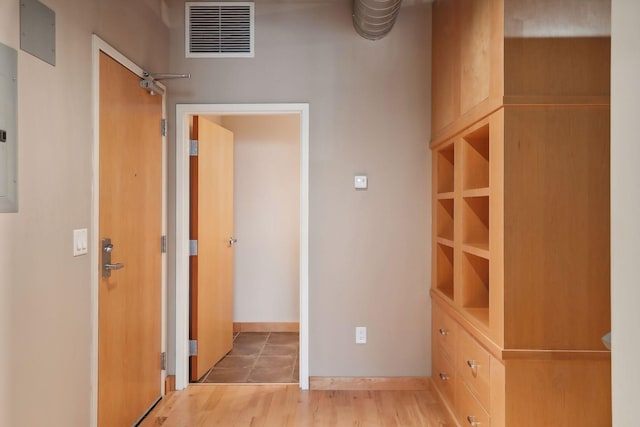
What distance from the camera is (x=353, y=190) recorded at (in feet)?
10.1

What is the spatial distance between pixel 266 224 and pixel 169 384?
6.06 ft

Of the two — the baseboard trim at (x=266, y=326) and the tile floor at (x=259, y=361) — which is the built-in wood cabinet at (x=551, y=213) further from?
the baseboard trim at (x=266, y=326)

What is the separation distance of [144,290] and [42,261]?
99 centimetres

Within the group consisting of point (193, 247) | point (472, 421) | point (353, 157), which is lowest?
point (472, 421)

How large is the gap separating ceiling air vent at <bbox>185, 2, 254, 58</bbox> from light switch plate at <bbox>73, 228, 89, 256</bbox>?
5.21ft

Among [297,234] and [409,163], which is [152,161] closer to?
[409,163]

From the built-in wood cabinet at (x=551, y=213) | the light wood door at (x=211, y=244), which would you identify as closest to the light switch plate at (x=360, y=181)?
the light wood door at (x=211, y=244)

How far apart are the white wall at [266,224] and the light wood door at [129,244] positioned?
5.21ft

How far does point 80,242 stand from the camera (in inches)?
78.2

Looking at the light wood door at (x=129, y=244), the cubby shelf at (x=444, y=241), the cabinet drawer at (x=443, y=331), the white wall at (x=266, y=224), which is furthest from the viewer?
the white wall at (x=266, y=224)

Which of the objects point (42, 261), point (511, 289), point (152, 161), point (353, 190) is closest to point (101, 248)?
point (42, 261)

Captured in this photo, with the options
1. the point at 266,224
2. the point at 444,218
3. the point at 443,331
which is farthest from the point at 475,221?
the point at 266,224

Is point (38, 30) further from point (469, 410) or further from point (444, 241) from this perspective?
point (469, 410)
